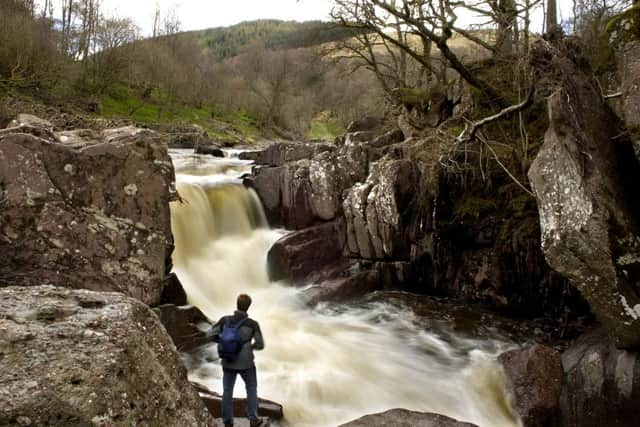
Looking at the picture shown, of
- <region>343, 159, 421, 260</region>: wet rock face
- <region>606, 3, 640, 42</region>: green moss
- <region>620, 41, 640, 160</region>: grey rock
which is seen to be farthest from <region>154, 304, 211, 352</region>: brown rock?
<region>606, 3, 640, 42</region>: green moss

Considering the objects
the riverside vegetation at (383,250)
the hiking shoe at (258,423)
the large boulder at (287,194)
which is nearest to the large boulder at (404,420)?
the riverside vegetation at (383,250)

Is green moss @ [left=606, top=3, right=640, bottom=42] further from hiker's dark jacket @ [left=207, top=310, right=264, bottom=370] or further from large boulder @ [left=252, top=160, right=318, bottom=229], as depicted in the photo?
large boulder @ [left=252, top=160, right=318, bottom=229]

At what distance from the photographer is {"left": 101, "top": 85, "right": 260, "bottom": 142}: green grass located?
34000mm

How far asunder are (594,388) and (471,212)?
5.22 meters

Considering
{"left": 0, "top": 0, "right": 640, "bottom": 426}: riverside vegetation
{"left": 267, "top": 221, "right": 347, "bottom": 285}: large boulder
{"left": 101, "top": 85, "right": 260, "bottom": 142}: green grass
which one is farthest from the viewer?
{"left": 101, "top": 85, "right": 260, "bottom": 142}: green grass

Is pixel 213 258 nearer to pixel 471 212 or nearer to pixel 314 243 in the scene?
pixel 314 243

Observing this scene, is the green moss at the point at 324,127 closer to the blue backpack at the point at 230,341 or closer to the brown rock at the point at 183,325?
the brown rock at the point at 183,325

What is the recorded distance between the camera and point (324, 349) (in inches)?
349

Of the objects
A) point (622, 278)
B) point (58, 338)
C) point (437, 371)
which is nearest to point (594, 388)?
point (622, 278)

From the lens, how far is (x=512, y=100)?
1191 cm

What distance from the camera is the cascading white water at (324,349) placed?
7.16 metres

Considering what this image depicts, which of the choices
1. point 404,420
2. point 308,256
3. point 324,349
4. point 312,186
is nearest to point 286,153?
point 312,186

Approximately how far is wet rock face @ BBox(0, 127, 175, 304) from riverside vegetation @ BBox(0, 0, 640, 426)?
0.10 feet

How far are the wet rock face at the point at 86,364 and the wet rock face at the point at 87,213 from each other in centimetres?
456
